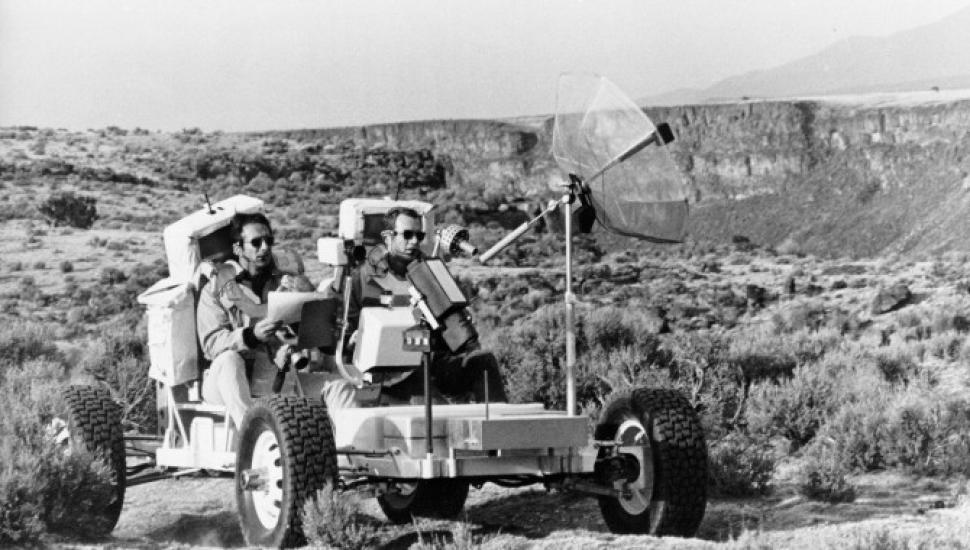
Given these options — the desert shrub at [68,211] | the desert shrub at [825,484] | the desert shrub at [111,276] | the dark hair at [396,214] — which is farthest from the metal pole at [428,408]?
the desert shrub at [68,211]

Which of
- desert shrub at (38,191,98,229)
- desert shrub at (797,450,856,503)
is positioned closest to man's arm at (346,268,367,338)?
desert shrub at (797,450,856,503)

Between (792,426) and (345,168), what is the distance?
69.0 m

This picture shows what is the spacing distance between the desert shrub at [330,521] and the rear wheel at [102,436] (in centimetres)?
222

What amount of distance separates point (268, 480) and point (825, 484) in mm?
4031

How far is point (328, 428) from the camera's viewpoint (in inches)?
350

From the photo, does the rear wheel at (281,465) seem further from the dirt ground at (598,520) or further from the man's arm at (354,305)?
the man's arm at (354,305)

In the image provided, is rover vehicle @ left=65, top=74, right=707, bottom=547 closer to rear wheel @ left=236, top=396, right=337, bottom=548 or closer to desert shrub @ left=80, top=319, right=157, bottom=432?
rear wheel @ left=236, top=396, right=337, bottom=548

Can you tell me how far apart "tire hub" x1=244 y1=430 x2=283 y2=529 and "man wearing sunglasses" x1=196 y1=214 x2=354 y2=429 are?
0.64m

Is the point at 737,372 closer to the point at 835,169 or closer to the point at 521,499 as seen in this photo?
the point at 521,499

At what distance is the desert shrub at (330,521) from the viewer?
8.69 meters

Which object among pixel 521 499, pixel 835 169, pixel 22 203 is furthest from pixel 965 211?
pixel 521 499

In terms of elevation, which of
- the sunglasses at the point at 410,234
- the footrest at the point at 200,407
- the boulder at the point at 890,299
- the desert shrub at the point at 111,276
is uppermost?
the desert shrub at the point at 111,276

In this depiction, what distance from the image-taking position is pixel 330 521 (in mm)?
8711

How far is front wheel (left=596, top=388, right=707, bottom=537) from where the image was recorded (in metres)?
9.32
